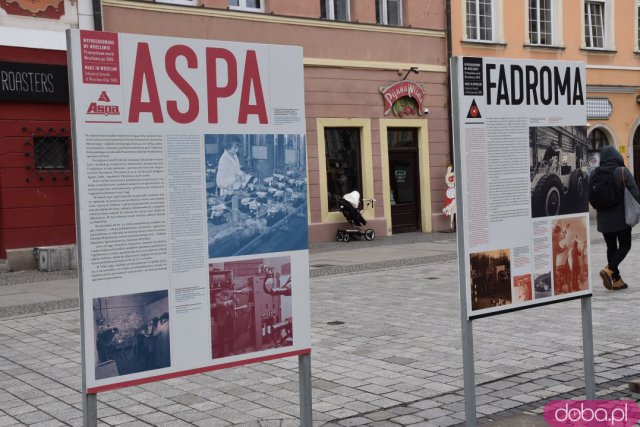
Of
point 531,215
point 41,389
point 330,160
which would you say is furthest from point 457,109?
point 330,160

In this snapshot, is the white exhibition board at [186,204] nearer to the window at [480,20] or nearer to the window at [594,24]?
the window at [480,20]

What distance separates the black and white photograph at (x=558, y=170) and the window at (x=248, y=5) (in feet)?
45.8

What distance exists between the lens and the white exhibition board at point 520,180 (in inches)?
184

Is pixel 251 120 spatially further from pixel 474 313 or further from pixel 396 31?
pixel 396 31

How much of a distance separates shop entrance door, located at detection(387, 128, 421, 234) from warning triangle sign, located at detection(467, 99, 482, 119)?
53.7ft

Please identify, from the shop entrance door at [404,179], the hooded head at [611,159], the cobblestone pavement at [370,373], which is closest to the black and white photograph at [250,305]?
the cobblestone pavement at [370,373]

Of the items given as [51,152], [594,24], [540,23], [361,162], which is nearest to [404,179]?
[361,162]

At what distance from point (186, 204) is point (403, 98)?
17.7 metres

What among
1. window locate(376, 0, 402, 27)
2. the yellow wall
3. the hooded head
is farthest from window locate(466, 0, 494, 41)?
the hooded head

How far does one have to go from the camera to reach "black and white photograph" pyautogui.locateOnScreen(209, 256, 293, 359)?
13.4 feet

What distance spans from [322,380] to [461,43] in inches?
674

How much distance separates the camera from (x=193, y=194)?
393cm

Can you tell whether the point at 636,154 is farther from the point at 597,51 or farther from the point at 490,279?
the point at 490,279

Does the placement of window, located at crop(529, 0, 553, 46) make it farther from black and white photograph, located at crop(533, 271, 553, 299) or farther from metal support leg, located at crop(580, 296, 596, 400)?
black and white photograph, located at crop(533, 271, 553, 299)
